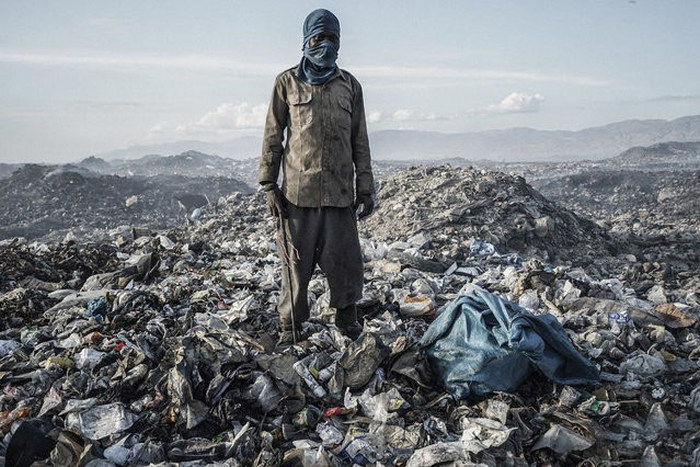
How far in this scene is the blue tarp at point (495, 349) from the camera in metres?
2.58

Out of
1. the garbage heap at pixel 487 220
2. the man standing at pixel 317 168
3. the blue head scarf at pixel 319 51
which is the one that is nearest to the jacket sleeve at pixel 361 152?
the man standing at pixel 317 168

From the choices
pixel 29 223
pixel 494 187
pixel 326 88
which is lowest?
pixel 29 223

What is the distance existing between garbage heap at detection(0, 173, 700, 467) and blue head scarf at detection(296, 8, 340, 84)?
151 centimetres

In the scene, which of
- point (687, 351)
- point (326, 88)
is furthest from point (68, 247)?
point (687, 351)

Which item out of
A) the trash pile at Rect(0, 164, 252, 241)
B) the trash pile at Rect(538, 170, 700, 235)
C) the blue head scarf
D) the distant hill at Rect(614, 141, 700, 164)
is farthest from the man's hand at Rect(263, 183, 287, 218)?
the distant hill at Rect(614, 141, 700, 164)

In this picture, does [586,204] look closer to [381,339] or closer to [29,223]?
[381,339]

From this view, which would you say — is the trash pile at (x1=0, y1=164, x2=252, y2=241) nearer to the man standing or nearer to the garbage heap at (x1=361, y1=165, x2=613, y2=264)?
the garbage heap at (x1=361, y1=165, x2=613, y2=264)

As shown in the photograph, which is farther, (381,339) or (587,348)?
(587,348)

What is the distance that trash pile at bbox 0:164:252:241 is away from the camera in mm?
13242

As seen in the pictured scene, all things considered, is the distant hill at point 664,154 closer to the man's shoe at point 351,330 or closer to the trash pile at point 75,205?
the trash pile at point 75,205

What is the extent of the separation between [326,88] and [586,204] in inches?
591

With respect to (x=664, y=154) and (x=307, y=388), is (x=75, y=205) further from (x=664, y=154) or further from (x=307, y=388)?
(x=664, y=154)

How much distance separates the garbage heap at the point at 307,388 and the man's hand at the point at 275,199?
2.53ft

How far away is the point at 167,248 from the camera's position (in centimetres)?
614
